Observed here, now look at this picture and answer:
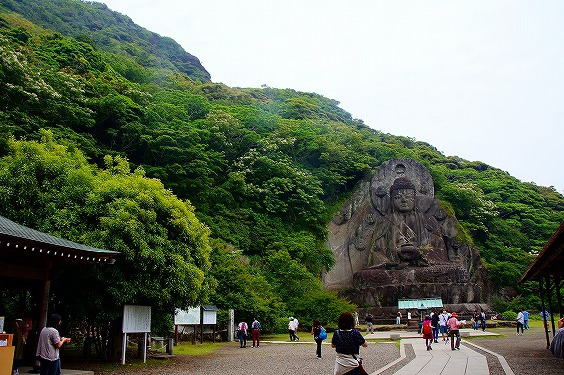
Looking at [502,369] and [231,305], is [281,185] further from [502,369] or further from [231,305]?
[502,369]

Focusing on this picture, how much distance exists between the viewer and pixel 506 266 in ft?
130

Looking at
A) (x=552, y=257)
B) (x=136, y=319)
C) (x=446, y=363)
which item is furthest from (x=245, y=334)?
(x=552, y=257)

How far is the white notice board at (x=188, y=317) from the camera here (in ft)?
60.6

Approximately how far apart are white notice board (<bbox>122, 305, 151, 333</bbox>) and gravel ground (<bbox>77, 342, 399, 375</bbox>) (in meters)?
1.28

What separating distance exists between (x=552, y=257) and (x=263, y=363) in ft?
26.2

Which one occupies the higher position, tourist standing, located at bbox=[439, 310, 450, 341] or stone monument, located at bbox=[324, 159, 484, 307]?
stone monument, located at bbox=[324, 159, 484, 307]

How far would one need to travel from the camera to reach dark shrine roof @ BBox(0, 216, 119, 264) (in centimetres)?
867

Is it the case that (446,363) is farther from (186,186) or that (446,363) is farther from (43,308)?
(186,186)

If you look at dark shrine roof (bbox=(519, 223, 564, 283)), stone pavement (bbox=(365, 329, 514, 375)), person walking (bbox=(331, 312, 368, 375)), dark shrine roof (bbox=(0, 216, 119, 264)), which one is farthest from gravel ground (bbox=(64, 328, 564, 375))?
person walking (bbox=(331, 312, 368, 375))

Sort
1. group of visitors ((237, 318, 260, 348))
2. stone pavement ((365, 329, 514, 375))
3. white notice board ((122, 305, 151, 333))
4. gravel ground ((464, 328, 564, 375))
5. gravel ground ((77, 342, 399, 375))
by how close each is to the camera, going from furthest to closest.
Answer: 1. group of visitors ((237, 318, 260, 348))
2. white notice board ((122, 305, 151, 333))
3. gravel ground ((77, 342, 399, 375))
4. stone pavement ((365, 329, 514, 375))
5. gravel ground ((464, 328, 564, 375))

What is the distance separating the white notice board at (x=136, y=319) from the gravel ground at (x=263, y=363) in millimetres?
1275

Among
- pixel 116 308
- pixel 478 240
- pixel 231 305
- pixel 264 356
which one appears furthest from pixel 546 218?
pixel 116 308

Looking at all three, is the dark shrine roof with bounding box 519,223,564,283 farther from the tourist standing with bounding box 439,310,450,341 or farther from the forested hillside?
the forested hillside

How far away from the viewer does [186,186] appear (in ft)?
103
